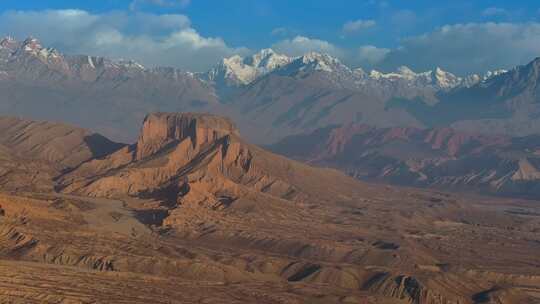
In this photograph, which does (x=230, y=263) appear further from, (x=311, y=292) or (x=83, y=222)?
(x=83, y=222)

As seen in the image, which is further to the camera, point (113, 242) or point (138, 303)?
point (113, 242)

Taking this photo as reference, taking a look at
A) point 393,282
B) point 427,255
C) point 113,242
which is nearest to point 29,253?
point 113,242

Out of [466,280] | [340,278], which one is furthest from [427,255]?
[340,278]

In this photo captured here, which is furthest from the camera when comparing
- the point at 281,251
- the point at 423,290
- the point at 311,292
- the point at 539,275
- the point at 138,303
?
the point at 281,251

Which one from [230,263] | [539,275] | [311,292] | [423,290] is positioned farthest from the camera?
[539,275]

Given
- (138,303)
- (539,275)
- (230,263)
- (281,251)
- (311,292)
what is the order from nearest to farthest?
1. (138,303)
2. (311,292)
3. (230,263)
4. (539,275)
5. (281,251)

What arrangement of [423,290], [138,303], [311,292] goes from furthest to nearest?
[423,290] → [311,292] → [138,303]

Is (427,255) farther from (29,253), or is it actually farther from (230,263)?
(29,253)

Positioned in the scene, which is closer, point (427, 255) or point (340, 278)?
point (340, 278)

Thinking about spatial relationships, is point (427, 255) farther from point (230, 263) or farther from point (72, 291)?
point (72, 291)
